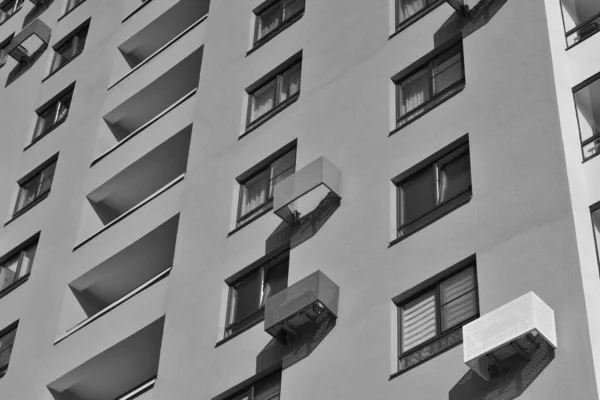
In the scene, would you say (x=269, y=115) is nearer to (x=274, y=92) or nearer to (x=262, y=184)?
(x=274, y=92)

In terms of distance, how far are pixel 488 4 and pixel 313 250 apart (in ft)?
21.8

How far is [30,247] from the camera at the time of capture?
120 ft

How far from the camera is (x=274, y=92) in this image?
3102cm

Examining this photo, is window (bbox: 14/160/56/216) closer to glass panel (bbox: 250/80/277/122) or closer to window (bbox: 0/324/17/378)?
window (bbox: 0/324/17/378)

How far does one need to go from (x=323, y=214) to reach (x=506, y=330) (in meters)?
7.00

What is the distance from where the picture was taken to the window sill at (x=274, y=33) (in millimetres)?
32062

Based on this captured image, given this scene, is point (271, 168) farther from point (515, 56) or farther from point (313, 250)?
point (515, 56)

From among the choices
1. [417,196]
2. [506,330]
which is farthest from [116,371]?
[506,330]

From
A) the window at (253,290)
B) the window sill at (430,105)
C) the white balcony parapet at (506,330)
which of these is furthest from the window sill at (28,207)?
the white balcony parapet at (506,330)

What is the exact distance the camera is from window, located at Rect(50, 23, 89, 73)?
4316cm

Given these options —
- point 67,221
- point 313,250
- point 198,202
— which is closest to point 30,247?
point 67,221

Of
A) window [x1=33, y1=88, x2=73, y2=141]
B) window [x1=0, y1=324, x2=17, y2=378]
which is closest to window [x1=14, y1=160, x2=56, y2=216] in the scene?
window [x1=33, y1=88, x2=73, y2=141]

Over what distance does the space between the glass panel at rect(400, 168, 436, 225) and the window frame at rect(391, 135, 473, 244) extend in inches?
1.6

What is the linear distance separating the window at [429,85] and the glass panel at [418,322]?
4758mm
